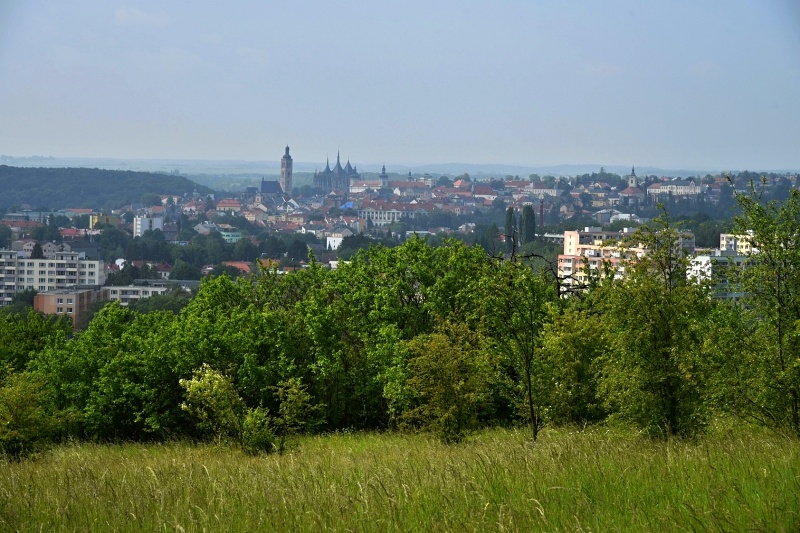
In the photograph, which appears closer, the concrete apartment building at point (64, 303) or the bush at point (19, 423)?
the bush at point (19, 423)

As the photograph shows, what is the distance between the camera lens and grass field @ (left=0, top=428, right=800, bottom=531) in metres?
4.97

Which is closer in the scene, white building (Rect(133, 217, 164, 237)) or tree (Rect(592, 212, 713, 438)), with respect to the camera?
tree (Rect(592, 212, 713, 438))

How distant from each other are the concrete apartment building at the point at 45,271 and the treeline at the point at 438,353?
94.4 m

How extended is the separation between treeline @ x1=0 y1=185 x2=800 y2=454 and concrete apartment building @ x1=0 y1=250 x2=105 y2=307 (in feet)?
310

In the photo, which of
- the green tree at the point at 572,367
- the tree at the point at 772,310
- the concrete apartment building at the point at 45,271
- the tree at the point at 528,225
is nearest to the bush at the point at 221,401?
the green tree at the point at 572,367

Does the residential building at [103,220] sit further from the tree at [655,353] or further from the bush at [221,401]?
the tree at [655,353]

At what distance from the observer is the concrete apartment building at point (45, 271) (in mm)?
113812

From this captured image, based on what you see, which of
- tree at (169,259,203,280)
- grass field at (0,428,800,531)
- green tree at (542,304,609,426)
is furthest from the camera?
tree at (169,259,203,280)

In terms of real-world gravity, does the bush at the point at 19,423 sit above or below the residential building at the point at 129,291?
above

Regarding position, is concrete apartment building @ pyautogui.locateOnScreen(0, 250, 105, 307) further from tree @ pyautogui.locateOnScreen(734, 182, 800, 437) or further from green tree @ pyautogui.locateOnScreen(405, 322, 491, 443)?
tree @ pyautogui.locateOnScreen(734, 182, 800, 437)

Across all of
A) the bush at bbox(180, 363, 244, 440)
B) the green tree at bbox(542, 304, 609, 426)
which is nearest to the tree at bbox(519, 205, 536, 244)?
the green tree at bbox(542, 304, 609, 426)

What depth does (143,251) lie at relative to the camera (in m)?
130

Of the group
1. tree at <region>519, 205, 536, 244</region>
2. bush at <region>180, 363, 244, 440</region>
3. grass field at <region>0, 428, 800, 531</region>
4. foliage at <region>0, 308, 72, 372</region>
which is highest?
grass field at <region>0, 428, 800, 531</region>

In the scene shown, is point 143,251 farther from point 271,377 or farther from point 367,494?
point 367,494
